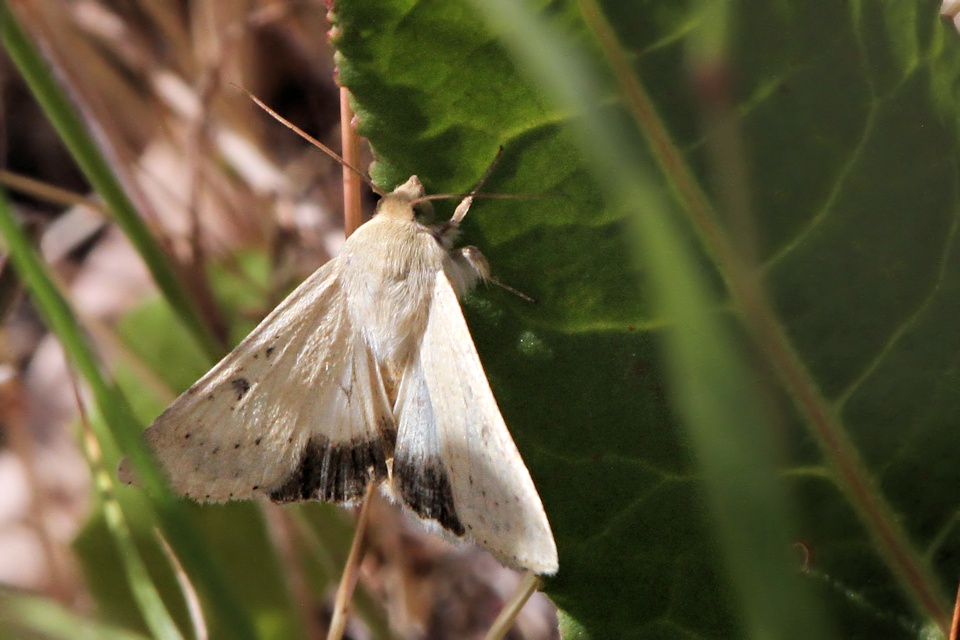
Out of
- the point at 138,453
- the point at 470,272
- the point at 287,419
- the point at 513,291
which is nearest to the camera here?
the point at 138,453

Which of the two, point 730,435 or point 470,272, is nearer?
point 730,435

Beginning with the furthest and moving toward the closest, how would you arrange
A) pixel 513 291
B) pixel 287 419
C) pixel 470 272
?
1. pixel 287 419
2. pixel 470 272
3. pixel 513 291

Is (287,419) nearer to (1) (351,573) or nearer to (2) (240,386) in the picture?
(2) (240,386)

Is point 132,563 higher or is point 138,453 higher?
point 138,453

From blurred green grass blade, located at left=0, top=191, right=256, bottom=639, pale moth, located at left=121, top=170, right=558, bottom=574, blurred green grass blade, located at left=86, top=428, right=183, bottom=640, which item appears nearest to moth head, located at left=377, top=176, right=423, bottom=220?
pale moth, located at left=121, top=170, right=558, bottom=574

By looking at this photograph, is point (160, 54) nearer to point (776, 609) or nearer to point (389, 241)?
point (389, 241)

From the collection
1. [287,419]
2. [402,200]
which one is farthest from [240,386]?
[402,200]

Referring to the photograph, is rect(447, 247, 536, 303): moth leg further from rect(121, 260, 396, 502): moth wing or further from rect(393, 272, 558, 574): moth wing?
rect(121, 260, 396, 502): moth wing
